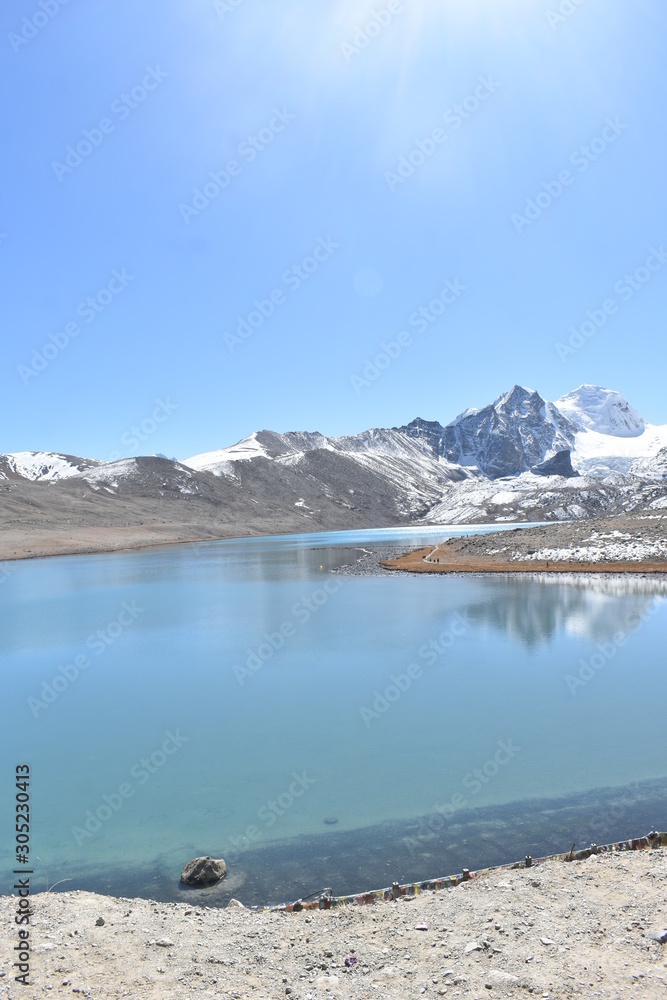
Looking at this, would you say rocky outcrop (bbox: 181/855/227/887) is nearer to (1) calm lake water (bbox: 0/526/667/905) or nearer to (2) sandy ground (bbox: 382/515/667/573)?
(1) calm lake water (bbox: 0/526/667/905)

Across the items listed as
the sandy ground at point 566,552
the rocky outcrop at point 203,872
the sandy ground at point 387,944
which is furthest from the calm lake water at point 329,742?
the sandy ground at point 566,552

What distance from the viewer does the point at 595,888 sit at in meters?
8.50

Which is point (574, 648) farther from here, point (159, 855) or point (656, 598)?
point (159, 855)

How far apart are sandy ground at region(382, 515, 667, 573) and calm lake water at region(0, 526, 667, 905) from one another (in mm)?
19611

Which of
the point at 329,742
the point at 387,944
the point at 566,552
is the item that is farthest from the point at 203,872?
the point at 566,552

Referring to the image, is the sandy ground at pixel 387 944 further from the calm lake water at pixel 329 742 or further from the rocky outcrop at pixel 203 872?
the calm lake water at pixel 329 742

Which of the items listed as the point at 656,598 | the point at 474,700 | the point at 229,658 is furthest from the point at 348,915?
the point at 656,598

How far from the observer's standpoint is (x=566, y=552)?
59938 mm

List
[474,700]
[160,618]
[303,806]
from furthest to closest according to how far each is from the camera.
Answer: [160,618] → [474,700] → [303,806]

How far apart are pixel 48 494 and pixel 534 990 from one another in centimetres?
16701

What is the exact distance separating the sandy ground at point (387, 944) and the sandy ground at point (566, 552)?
161ft

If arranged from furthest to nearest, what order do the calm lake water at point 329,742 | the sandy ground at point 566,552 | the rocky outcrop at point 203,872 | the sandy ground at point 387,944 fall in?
the sandy ground at point 566,552 < the calm lake water at point 329,742 < the rocky outcrop at point 203,872 < the sandy ground at point 387,944

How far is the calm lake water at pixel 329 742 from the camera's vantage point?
1088 cm

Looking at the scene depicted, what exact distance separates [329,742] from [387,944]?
9.05 metres
